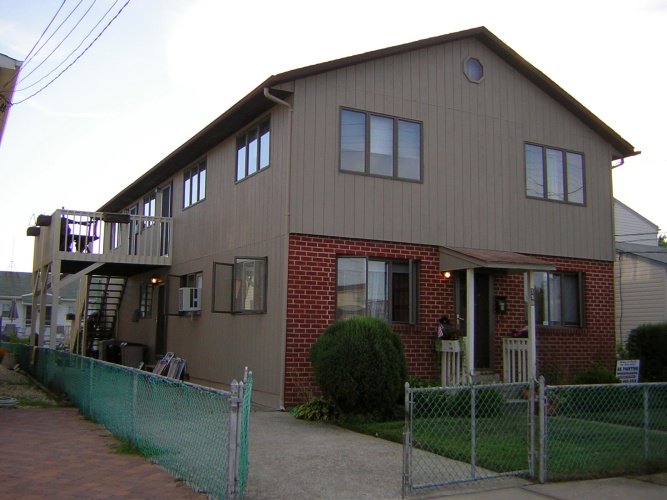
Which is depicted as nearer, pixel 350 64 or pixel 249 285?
pixel 350 64

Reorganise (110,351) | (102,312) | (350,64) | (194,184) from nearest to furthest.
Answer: (350,64)
(194,184)
(110,351)
(102,312)

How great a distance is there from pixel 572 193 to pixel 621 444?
802cm

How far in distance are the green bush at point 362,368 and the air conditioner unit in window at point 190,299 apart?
649 centimetres

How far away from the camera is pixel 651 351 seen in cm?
1486

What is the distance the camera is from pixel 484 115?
49.2 feet

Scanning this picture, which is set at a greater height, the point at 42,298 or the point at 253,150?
the point at 253,150

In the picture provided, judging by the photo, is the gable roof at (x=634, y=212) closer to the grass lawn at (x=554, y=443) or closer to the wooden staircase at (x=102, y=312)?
the wooden staircase at (x=102, y=312)

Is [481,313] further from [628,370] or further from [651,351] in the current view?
[651,351]

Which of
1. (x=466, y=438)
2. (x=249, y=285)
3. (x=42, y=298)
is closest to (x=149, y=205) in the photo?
(x=42, y=298)

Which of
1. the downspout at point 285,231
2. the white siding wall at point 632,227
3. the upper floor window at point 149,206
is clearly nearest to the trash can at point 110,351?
the upper floor window at point 149,206

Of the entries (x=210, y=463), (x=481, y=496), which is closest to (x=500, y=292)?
(x=481, y=496)

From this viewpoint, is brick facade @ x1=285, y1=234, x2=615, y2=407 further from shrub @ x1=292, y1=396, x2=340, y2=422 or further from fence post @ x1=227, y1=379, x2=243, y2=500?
fence post @ x1=227, y1=379, x2=243, y2=500

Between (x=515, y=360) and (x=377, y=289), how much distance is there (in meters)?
3.24

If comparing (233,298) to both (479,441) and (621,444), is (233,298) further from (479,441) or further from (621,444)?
(621,444)
